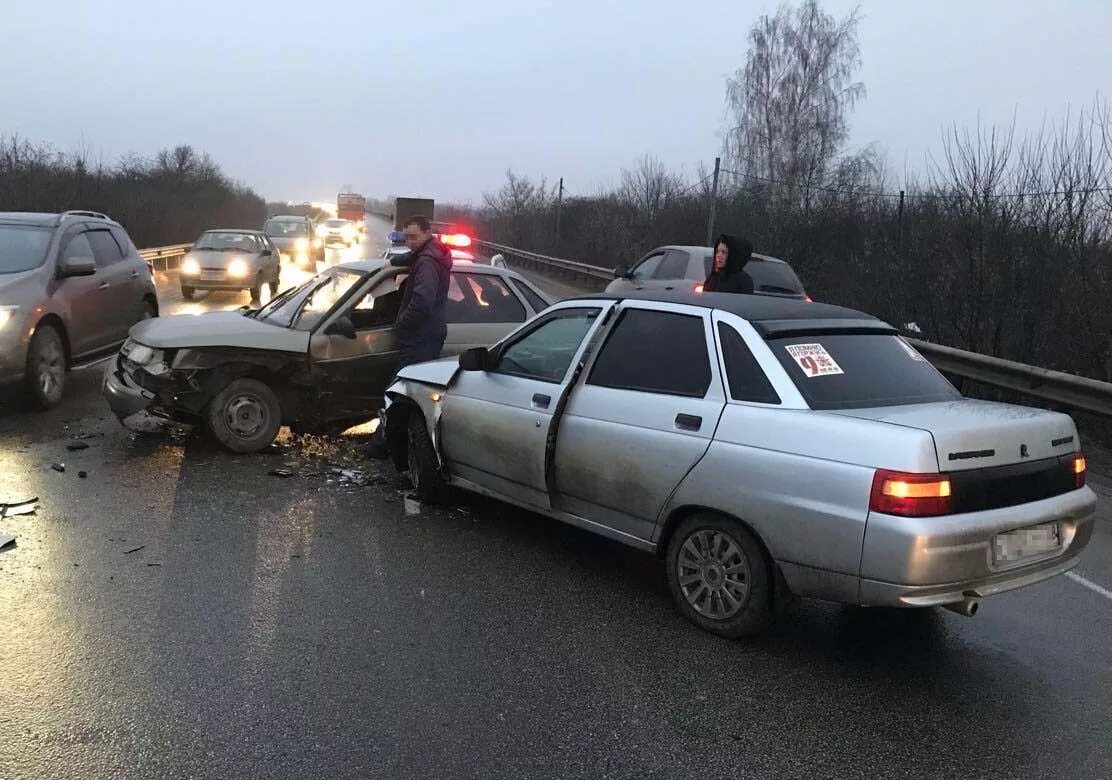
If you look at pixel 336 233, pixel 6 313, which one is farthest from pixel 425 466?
pixel 336 233

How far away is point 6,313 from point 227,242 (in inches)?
→ 483

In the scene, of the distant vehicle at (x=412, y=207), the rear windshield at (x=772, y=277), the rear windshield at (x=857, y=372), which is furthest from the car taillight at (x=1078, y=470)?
the distant vehicle at (x=412, y=207)

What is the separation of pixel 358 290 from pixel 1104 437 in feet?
25.9

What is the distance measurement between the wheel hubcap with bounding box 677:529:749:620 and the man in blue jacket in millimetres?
3334

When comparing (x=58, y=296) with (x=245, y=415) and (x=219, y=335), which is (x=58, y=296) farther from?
(x=245, y=415)

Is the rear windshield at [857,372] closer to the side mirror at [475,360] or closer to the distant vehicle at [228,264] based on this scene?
the side mirror at [475,360]

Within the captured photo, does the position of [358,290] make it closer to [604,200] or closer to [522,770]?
[522,770]

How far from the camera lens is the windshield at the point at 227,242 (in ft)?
62.1

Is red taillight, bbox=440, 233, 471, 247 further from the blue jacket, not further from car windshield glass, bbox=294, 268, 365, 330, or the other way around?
the blue jacket

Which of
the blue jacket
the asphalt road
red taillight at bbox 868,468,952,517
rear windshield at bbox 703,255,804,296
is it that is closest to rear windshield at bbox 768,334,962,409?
red taillight at bbox 868,468,952,517

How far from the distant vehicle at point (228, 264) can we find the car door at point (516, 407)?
46.7 feet

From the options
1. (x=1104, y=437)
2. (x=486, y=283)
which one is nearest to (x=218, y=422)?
(x=486, y=283)

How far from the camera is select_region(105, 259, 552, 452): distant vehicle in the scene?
Result: 21.6 ft

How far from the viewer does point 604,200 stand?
117 feet
